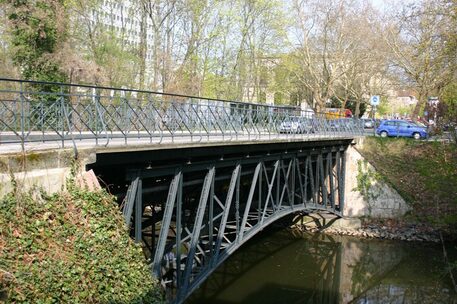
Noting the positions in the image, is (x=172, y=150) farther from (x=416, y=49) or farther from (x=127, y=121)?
(x=416, y=49)

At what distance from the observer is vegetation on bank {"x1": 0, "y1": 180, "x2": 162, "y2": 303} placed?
4.77m

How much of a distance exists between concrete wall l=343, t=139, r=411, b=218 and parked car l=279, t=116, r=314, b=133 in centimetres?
543

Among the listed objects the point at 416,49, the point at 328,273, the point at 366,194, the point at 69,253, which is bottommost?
the point at 328,273

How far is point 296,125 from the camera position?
51.8ft

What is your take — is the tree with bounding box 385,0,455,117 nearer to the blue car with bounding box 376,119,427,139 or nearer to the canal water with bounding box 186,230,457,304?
the blue car with bounding box 376,119,427,139

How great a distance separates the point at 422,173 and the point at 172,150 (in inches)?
690

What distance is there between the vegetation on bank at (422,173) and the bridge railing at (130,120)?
7.04 m

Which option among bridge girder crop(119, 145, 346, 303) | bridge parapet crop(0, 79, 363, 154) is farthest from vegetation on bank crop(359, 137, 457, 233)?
bridge girder crop(119, 145, 346, 303)

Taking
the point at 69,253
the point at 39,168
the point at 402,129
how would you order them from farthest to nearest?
1. the point at 402,129
2. the point at 39,168
3. the point at 69,253

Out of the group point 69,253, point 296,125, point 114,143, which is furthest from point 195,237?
point 296,125

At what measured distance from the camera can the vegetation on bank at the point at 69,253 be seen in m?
4.77

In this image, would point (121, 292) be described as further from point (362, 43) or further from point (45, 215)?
point (362, 43)

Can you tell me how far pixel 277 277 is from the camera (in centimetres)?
1576

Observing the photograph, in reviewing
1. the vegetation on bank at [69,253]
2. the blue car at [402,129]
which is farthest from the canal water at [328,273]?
the blue car at [402,129]
